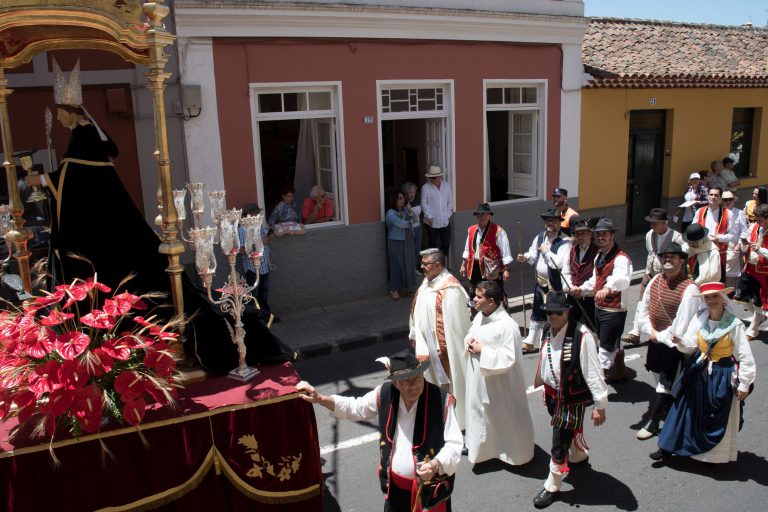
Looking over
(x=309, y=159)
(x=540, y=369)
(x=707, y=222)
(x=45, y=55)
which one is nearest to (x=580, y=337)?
(x=540, y=369)

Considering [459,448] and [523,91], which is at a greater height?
[523,91]

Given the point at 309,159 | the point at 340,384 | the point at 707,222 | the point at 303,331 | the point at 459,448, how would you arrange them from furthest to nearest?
the point at 309,159 → the point at 707,222 → the point at 303,331 → the point at 340,384 → the point at 459,448

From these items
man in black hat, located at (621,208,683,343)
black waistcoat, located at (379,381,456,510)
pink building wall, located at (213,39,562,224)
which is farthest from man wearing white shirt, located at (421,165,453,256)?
black waistcoat, located at (379,381,456,510)

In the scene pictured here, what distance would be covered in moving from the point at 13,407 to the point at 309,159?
7.64 meters

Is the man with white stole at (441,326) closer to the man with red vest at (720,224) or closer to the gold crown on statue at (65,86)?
the gold crown on statue at (65,86)

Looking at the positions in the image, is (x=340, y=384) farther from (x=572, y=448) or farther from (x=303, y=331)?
(x=572, y=448)

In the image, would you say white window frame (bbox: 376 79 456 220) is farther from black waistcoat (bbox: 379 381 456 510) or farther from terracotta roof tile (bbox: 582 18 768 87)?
black waistcoat (bbox: 379 381 456 510)

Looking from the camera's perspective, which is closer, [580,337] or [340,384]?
[580,337]

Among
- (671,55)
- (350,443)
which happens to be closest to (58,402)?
(350,443)

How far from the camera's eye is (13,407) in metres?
3.88

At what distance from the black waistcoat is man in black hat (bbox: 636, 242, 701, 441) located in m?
2.88

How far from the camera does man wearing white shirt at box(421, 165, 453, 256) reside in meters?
10.8

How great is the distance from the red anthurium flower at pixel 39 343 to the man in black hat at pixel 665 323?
4.92 meters

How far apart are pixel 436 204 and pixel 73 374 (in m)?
7.76
